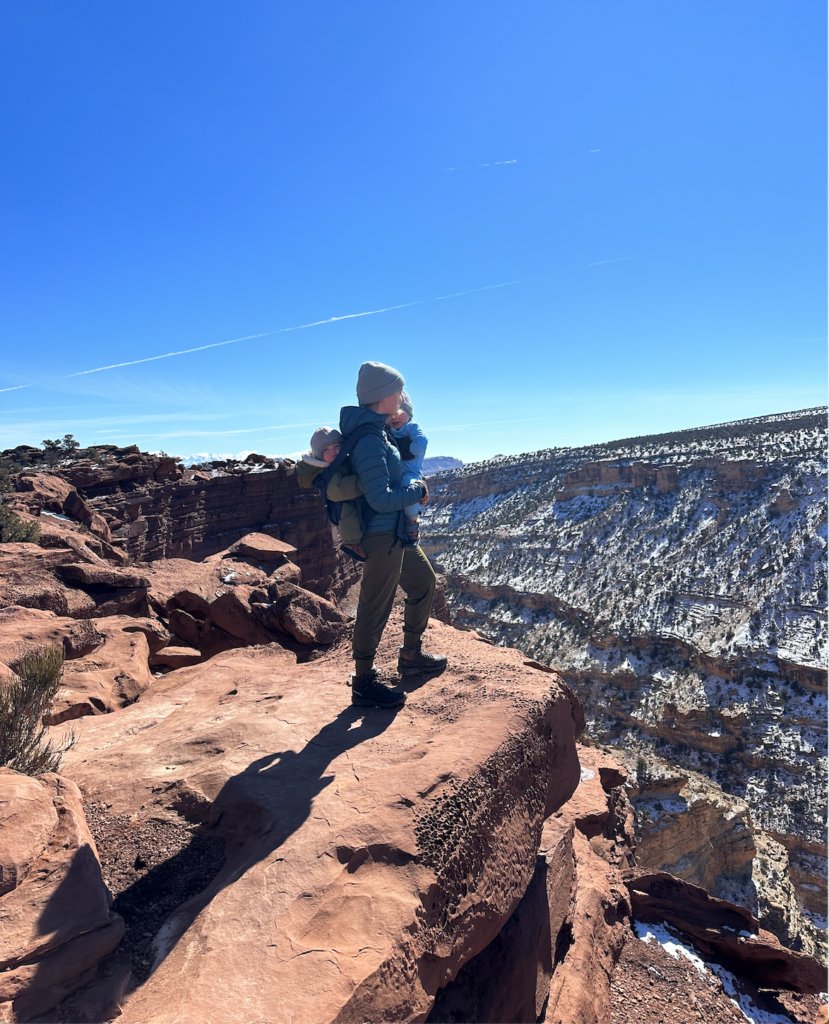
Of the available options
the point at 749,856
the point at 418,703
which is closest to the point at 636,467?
the point at 749,856

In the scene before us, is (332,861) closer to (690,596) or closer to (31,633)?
(31,633)

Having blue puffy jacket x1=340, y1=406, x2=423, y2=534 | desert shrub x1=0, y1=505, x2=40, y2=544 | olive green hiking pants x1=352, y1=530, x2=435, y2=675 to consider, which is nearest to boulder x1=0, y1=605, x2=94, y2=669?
desert shrub x1=0, y1=505, x2=40, y2=544

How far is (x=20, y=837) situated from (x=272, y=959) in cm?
129

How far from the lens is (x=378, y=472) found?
13.3ft

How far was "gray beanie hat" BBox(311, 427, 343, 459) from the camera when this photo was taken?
4.16 metres

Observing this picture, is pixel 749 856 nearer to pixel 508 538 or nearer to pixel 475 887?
pixel 475 887

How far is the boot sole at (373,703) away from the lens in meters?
4.38

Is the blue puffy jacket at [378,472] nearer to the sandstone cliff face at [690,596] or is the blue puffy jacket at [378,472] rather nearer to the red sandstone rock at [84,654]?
the red sandstone rock at [84,654]

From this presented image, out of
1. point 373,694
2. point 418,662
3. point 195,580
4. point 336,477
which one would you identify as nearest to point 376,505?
point 336,477

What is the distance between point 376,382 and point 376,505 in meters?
0.95

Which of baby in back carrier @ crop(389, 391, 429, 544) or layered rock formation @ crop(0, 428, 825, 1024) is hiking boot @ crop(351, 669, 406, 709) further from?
baby in back carrier @ crop(389, 391, 429, 544)

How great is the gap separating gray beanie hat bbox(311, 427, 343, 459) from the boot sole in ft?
6.54

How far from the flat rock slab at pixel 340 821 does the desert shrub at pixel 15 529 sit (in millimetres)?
6112

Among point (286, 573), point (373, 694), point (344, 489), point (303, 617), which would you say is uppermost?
point (344, 489)
